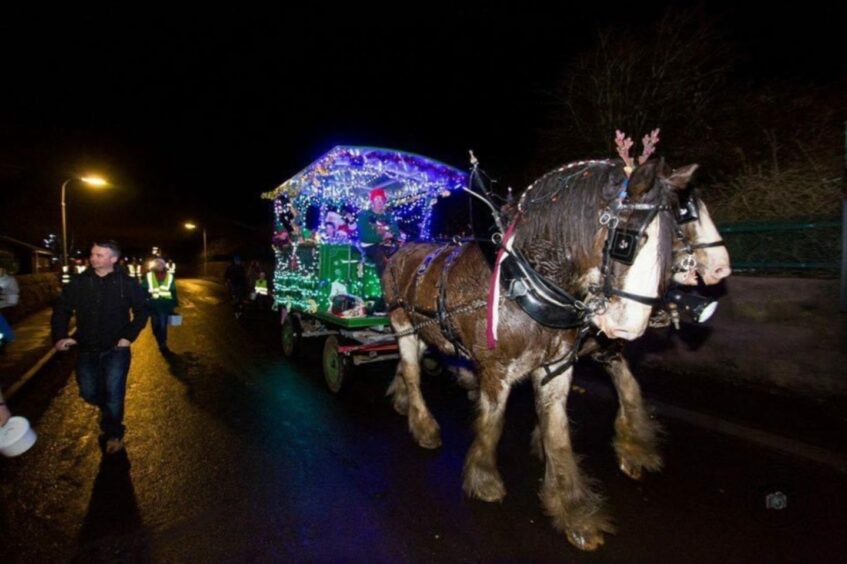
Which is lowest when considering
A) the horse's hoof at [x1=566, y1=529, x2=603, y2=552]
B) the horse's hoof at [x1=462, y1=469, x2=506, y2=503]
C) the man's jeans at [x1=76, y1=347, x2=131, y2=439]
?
the horse's hoof at [x1=566, y1=529, x2=603, y2=552]

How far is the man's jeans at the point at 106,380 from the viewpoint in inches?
150

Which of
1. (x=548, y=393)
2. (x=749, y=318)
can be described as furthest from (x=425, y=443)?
(x=749, y=318)

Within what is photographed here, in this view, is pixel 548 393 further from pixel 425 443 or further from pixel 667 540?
pixel 425 443

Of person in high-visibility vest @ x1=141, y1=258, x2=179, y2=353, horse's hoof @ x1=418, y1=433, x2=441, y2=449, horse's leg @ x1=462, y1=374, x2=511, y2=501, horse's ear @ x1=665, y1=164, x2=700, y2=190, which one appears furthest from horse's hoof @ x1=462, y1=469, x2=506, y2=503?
person in high-visibility vest @ x1=141, y1=258, x2=179, y2=353

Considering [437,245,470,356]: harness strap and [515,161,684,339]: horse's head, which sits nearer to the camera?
[515,161,684,339]: horse's head

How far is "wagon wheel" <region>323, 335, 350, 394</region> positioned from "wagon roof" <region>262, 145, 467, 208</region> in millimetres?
2077

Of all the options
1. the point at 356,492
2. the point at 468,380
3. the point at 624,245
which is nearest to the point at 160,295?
the point at 468,380

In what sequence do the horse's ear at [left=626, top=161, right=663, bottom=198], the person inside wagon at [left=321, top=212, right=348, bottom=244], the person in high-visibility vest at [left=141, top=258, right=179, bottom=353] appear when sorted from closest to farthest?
1. the horse's ear at [left=626, top=161, right=663, bottom=198]
2. the person inside wagon at [left=321, top=212, right=348, bottom=244]
3. the person in high-visibility vest at [left=141, top=258, right=179, bottom=353]

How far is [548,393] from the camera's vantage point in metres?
2.87

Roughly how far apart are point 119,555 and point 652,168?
11.4 feet

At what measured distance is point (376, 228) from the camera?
5594 mm

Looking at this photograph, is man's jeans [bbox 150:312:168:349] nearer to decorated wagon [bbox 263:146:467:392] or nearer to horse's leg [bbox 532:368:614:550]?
decorated wagon [bbox 263:146:467:392]

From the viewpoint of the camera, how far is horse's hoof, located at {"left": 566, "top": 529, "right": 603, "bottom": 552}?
101 inches

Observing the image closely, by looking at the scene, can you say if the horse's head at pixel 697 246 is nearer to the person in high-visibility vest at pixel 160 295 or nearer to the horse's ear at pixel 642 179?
the horse's ear at pixel 642 179
